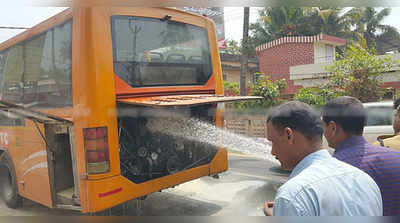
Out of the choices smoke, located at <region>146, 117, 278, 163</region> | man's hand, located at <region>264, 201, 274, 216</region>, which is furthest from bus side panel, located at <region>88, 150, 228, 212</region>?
man's hand, located at <region>264, 201, 274, 216</region>

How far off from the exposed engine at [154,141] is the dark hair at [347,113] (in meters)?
1.94

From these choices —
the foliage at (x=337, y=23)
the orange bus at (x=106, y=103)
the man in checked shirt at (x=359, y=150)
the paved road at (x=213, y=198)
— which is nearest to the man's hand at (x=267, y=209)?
the man in checked shirt at (x=359, y=150)

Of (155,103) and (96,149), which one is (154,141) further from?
(155,103)

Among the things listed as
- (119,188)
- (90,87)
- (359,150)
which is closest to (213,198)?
(119,188)

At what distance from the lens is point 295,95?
192 centimetres

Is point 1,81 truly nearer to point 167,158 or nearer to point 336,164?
point 167,158

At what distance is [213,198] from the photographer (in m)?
4.60

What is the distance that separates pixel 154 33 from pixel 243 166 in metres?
4.10

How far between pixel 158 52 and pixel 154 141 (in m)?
0.98

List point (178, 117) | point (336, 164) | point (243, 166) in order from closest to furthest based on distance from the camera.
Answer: point (336, 164)
point (178, 117)
point (243, 166)

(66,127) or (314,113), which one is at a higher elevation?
(314,113)

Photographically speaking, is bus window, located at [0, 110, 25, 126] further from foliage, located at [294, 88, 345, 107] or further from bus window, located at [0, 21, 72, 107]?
foliage, located at [294, 88, 345, 107]

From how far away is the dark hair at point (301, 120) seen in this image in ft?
4.08

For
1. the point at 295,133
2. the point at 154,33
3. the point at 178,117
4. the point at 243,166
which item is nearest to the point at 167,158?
the point at 178,117
